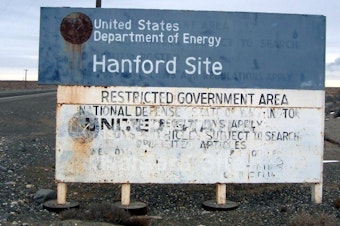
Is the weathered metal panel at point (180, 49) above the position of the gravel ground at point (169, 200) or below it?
above

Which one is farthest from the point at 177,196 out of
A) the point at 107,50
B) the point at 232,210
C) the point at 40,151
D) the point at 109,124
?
the point at 40,151

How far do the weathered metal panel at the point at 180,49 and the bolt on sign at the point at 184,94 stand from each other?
0.02 m

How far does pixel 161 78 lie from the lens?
26.9ft

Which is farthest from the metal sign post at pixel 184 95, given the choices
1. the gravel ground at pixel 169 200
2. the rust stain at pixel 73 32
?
the gravel ground at pixel 169 200

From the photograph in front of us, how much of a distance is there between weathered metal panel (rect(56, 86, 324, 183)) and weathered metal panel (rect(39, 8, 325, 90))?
0.60ft

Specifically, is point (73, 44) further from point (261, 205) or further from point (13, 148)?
point (13, 148)

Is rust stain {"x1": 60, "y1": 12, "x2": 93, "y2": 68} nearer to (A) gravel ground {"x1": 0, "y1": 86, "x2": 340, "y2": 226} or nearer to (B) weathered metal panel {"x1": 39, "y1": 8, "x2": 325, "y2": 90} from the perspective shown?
(B) weathered metal panel {"x1": 39, "y1": 8, "x2": 325, "y2": 90}

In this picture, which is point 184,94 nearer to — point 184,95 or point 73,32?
point 184,95

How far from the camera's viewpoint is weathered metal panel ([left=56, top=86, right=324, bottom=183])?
8141 mm

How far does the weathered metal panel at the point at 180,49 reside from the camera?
8055mm

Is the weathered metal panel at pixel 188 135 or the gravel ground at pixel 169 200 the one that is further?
the weathered metal panel at pixel 188 135

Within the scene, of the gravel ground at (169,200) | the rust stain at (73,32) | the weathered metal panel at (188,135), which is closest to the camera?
the gravel ground at (169,200)

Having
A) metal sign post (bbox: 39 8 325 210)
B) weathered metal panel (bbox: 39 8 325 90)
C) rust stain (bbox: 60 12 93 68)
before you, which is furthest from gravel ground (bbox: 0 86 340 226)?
rust stain (bbox: 60 12 93 68)

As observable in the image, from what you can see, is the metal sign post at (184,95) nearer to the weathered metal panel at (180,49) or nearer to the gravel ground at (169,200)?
the weathered metal panel at (180,49)
